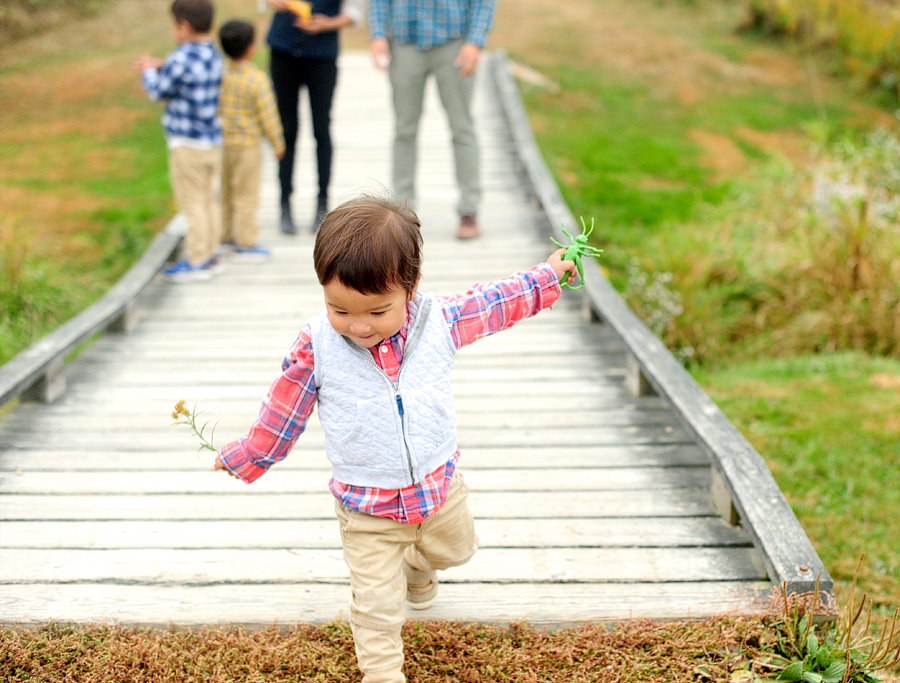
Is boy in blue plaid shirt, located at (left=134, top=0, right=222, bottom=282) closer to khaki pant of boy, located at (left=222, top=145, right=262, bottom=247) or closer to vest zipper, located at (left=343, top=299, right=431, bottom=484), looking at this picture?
khaki pant of boy, located at (left=222, top=145, right=262, bottom=247)

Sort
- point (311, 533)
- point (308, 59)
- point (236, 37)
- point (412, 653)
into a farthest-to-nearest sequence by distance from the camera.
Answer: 1. point (308, 59)
2. point (236, 37)
3. point (311, 533)
4. point (412, 653)

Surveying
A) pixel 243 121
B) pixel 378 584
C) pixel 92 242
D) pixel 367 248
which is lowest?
pixel 92 242

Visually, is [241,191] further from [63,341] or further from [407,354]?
[407,354]

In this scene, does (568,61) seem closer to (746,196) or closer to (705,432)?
(746,196)

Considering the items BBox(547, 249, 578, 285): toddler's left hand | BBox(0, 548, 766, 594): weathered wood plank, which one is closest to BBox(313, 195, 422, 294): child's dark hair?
BBox(547, 249, 578, 285): toddler's left hand

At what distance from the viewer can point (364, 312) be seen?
185cm

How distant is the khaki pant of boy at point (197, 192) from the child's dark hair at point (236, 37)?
56cm

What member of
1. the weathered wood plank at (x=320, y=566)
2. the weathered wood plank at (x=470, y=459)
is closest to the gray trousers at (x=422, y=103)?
the weathered wood plank at (x=470, y=459)

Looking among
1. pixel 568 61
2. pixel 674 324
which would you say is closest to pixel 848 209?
pixel 674 324

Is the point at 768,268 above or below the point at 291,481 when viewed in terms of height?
below

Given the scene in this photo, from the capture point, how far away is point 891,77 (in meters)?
11.3

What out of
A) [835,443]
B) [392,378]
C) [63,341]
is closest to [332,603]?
[392,378]

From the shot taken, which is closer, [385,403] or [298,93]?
[385,403]

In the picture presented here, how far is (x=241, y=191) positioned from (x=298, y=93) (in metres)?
0.71
